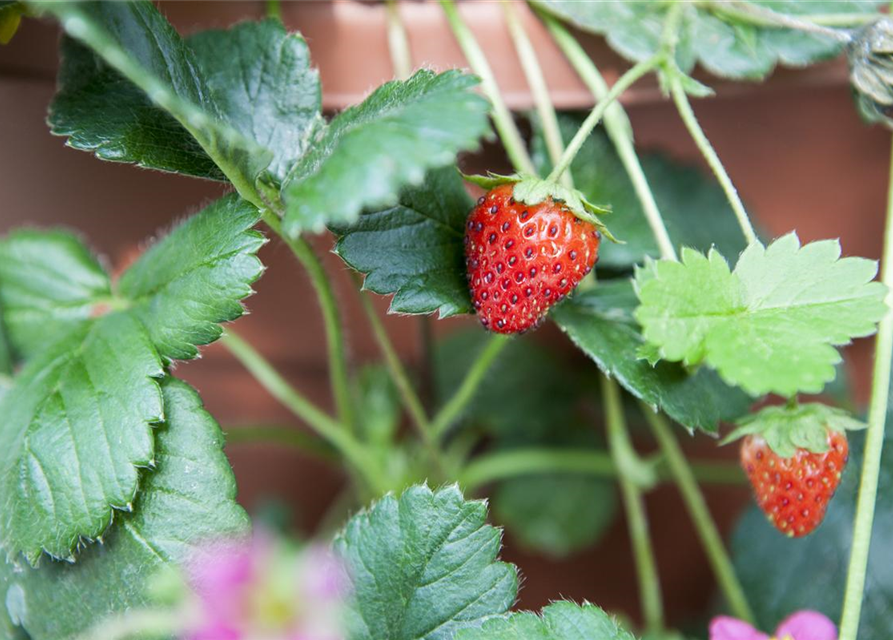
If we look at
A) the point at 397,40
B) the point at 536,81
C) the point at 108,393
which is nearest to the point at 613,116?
the point at 536,81

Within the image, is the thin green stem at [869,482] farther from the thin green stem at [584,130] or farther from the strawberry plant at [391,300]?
the thin green stem at [584,130]

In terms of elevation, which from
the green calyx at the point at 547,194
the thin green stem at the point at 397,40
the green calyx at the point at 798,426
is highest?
the thin green stem at the point at 397,40

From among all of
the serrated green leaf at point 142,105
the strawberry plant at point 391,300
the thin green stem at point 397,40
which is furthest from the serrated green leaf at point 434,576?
the thin green stem at point 397,40

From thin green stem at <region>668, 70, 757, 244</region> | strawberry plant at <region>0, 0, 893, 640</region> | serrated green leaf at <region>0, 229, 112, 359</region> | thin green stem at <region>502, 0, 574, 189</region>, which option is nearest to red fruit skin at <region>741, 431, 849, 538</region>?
strawberry plant at <region>0, 0, 893, 640</region>

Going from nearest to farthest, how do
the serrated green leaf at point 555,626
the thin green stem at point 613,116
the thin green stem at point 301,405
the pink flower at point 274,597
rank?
the pink flower at point 274,597, the serrated green leaf at point 555,626, the thin green stem at point 613,116, the thin green stem at point 301,405

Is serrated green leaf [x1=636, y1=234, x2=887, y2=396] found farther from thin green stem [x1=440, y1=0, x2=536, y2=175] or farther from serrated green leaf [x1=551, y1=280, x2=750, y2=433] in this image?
thin green stem [x1=440, y1=0, x2=536, y2=175]

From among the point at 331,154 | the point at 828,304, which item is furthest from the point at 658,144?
the point at 331,154

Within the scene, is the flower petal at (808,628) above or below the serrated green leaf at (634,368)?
below
